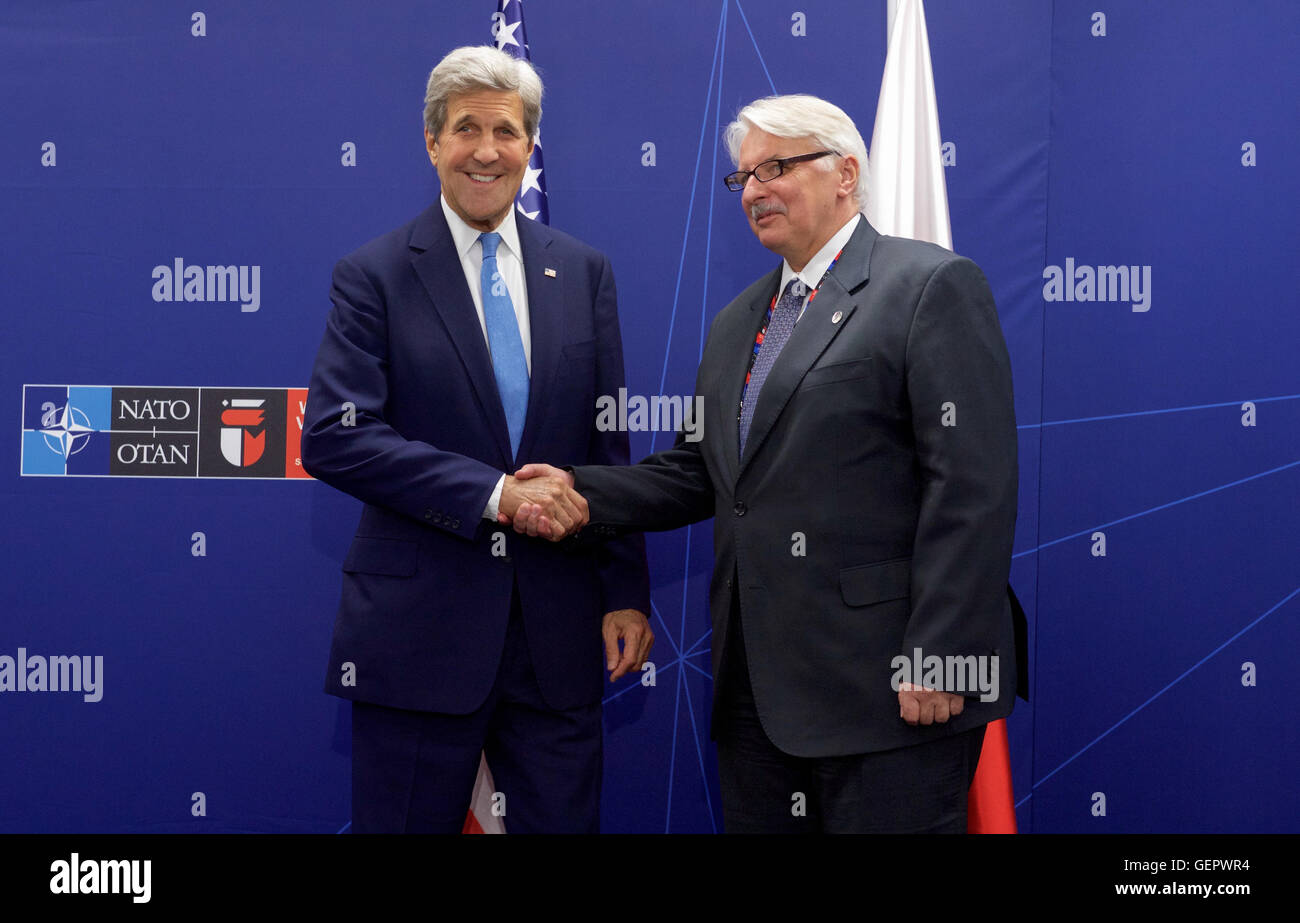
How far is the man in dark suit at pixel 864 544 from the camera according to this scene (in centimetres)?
212

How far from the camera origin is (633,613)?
2.61m

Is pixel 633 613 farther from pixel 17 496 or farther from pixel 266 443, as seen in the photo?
pixel 17 496

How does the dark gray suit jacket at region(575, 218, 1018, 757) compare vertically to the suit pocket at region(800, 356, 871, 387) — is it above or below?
below

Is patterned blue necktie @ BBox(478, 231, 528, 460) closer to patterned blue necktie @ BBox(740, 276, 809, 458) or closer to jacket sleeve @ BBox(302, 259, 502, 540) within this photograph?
jacket sleeve @ BBox(302, 259, 502, 540)

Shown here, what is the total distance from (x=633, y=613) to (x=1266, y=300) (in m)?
2.36

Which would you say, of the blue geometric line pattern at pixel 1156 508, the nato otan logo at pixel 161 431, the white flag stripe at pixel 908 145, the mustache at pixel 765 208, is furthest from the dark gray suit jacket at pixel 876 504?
the nato otan logo at pixel 161 431

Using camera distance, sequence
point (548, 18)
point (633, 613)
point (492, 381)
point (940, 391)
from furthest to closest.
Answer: point (548, 18) < point (633, 613) < point (492, 381) < point (940, 391)

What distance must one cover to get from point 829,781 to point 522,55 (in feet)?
7.42

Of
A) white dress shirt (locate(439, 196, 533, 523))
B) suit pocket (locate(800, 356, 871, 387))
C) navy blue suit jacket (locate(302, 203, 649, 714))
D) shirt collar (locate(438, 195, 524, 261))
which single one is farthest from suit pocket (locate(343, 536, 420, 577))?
suit pocket (locate(800, 356, 871, 387))

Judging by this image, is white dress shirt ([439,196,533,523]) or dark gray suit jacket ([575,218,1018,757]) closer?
dark gray suit jacket ([575,218,1018,757])

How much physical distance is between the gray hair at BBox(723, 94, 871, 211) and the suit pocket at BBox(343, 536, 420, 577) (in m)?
1.23

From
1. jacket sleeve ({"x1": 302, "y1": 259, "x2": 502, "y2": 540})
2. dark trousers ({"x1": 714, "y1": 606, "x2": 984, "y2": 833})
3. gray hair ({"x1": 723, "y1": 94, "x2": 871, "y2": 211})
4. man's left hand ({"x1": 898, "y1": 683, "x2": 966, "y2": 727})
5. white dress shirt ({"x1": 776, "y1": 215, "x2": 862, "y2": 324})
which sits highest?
gray hair ({"x1": 723, "y1": 94, "x2": 871, "y2": 211})

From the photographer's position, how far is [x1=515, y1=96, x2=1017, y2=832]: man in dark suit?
212cm

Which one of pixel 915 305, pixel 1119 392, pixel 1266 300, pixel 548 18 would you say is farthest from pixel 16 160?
Result: pixel 1266 300
